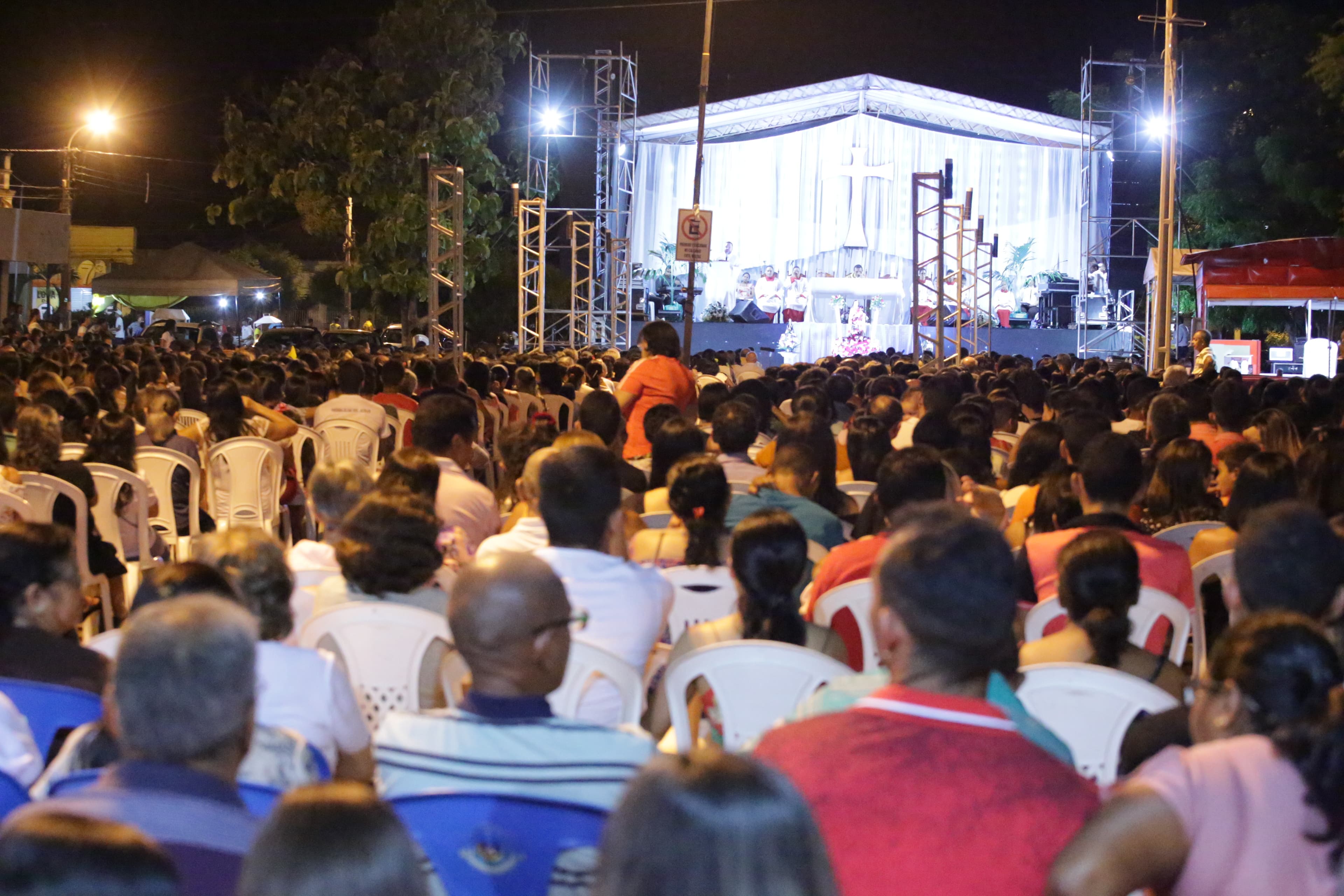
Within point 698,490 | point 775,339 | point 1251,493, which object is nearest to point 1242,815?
point 698,490

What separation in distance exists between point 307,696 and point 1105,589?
1915mm

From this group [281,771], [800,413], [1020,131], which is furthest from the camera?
[1020,131]

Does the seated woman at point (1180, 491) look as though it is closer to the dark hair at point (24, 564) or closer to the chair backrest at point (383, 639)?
the chair backrest at point (383, 639)

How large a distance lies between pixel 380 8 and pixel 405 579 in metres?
35.2

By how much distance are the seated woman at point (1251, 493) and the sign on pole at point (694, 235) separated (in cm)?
853

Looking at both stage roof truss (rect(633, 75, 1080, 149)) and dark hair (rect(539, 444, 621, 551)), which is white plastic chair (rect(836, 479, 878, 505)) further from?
stage roof truss (rect(633, 75, 1080, 149))

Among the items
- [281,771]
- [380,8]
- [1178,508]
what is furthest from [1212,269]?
[380,8]

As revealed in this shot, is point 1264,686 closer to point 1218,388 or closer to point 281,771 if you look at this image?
point 281,771

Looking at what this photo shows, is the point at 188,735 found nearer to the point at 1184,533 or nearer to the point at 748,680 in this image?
the point at 748,680

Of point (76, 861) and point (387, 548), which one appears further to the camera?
point (387, 548)

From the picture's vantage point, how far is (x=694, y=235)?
1355 centimetres

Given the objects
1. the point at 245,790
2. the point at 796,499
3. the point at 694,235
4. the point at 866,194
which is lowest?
the point at 245,790

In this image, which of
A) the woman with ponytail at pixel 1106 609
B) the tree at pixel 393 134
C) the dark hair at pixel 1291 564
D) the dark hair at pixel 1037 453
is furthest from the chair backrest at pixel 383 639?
the tree at pixel 393 134

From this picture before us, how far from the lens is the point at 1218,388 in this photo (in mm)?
8070
